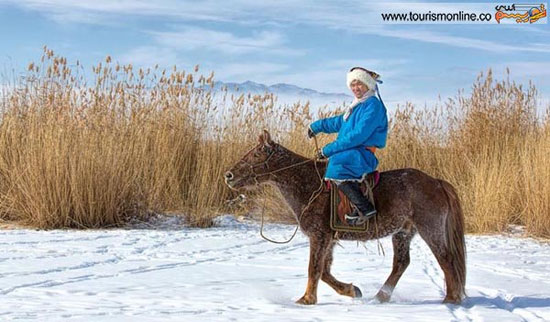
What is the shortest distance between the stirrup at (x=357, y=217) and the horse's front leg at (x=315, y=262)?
19 cm

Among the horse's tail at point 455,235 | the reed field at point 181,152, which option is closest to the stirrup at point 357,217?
the horse's tail at point 455,235

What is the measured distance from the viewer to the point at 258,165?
4.43 meters

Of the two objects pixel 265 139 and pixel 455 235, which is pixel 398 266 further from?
pixel 265 139

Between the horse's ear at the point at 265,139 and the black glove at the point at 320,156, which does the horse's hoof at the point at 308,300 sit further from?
the horse's ear at the point at 265,139


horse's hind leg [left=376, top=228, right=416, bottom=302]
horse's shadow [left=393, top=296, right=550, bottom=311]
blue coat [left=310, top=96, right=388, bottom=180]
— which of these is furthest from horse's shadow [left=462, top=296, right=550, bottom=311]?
blue coat [left=310, top=96, right=388, bottom=180]

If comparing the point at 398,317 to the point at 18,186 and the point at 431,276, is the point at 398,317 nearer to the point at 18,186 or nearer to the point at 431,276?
the point at 431,276

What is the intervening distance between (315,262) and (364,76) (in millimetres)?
1120

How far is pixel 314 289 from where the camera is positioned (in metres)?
4.30

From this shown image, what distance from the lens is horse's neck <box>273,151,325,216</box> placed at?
4387 mm

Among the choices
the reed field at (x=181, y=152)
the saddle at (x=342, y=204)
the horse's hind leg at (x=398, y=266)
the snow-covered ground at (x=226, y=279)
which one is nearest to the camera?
the snow-covered ground at (x=226, y=279)

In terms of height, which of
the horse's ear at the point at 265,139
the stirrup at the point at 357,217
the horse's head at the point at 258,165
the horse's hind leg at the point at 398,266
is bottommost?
the horse's hind leg at the point at 398,266

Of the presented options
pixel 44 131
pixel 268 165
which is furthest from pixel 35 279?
pixel 44 131

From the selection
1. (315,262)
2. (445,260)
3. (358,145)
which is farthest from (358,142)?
(445,260)

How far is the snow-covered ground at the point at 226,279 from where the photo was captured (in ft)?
13.4
